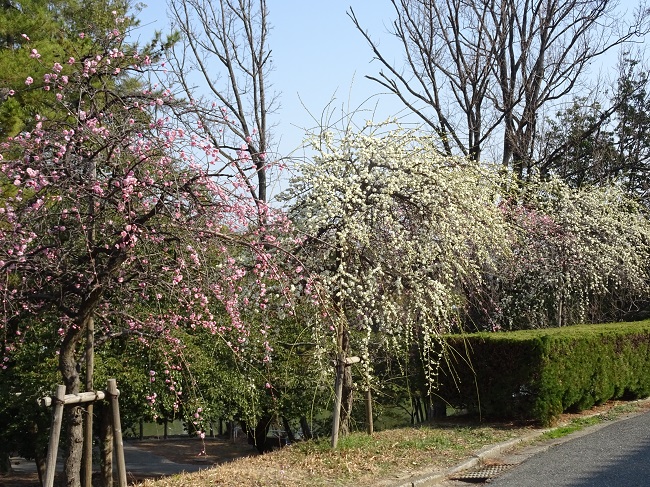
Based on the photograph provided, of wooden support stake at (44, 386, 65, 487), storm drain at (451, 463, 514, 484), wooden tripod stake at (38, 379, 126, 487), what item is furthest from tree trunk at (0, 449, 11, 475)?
storm drain at (451, 463, 514, 484)

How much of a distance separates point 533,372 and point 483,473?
2.36 metres

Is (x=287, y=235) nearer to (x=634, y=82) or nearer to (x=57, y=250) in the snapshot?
(x=57, y=250)

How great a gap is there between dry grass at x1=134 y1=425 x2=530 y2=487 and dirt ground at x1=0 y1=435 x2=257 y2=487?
10427mm

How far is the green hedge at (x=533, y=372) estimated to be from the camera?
30.0 ft

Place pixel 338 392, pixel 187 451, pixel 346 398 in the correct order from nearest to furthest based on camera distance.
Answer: pixel 338 392 < pixel 346 398 < pixel 187 451

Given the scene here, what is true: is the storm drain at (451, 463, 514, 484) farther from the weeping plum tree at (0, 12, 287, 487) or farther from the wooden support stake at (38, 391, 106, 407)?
the wooden support stake at (38, 391, 106, 407)

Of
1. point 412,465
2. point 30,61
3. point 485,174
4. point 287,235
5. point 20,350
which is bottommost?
point 412,465

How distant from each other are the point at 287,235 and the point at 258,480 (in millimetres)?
2646

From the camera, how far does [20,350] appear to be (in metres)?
10.8

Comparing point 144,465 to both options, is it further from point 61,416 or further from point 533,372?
point 61,416

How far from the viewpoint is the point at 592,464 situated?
279 inches

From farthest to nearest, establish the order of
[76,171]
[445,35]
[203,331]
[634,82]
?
[634,82] → [445,35] → [203,331] → [76,171]

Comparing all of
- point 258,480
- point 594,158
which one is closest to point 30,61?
point 258,480

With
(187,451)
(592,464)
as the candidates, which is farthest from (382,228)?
(187,451)
